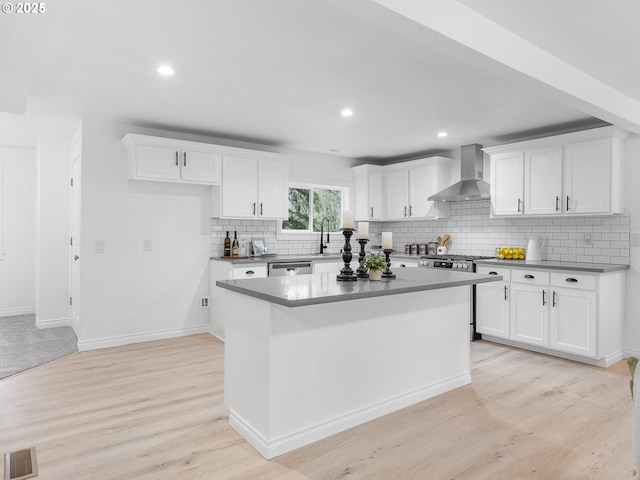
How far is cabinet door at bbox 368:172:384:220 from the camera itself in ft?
21.1

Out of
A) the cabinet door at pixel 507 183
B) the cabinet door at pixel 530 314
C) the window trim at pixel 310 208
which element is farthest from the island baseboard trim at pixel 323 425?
the window trim at pixel 310 208

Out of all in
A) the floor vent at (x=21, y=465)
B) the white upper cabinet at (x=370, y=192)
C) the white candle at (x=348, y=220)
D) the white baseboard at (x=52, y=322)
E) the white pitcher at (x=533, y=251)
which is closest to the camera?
the floor vent at (x=21, y=465)

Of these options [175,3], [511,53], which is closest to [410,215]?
[511,53]

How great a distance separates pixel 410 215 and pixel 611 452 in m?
4.05

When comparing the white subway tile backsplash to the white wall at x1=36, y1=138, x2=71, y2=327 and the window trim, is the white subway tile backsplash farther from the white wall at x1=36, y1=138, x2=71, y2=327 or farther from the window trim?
the white wall at x1=36, y1=138, x2=71, y2=327

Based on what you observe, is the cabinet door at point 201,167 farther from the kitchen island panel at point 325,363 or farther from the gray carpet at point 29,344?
the kitchen island panel at point 325,363

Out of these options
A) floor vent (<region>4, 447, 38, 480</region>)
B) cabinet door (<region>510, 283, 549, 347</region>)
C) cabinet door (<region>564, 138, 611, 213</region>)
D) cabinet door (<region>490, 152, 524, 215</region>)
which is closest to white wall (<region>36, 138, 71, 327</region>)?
floor vent (<region>4, 447, 38, 480</region>)

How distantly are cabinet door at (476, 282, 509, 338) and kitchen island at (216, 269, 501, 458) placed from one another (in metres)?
1.61

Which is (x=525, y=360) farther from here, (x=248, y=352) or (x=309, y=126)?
(x=309, y=126)

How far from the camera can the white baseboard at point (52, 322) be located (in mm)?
5324

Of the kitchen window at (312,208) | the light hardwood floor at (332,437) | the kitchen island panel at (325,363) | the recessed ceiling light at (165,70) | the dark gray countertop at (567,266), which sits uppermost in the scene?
the recessed ceiling light at (165,70)

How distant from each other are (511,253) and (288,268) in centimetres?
267

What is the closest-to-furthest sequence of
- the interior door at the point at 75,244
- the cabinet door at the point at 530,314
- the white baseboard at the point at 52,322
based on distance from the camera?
the cabinet door at the point at 530,314 → the interior door at the point at 75,244 → the white baseboard at the point at 52,322

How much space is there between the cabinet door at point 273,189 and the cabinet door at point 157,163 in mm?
1038
